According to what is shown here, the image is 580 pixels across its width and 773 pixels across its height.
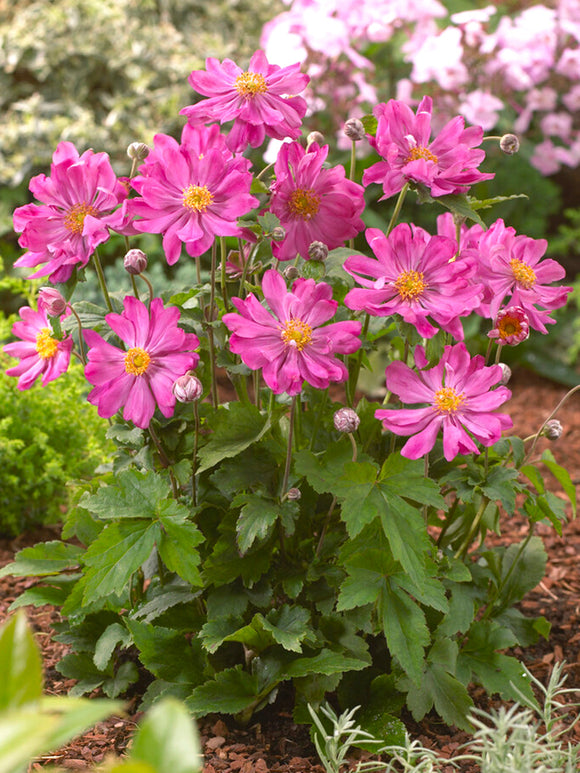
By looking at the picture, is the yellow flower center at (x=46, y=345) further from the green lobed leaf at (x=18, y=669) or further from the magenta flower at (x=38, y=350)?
the green lobed leaf at (x=18, y=669)

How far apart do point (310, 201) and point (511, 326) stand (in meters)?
0.35

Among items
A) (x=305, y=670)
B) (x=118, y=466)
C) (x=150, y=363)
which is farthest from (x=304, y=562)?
(x=150, y=363)

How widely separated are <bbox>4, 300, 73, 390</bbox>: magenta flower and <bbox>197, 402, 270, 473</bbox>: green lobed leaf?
0.25 meters

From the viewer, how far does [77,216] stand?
125cm

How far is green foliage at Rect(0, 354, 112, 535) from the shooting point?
2.06 m

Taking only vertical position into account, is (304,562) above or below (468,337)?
above

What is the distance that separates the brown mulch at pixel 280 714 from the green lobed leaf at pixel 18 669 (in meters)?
0.83

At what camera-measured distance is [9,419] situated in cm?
205

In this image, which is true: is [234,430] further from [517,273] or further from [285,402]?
[517,273]

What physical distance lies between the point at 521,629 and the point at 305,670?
57 centimetres

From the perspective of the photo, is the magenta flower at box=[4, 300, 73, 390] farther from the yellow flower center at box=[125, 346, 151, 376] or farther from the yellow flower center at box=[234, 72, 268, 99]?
the yellow flower center at box=[234, 72, 268, 99]

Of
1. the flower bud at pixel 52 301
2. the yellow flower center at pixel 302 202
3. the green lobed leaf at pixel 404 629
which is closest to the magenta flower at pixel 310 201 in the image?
the yellow flower center at pixel 302 202

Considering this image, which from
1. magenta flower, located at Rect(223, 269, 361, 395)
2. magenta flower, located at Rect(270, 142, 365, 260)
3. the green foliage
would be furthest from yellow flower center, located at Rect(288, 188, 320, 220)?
the green foliage

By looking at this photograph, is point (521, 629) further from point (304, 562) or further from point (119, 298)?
point (119, 298)
